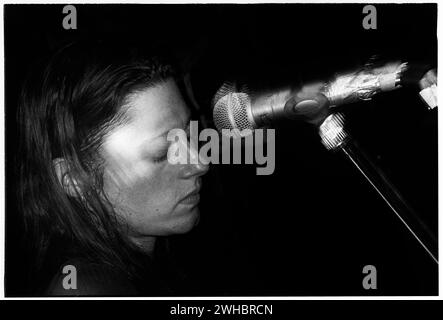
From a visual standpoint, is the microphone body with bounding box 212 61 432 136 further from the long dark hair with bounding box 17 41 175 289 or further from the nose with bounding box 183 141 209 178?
the long dark hair with bounding box 17 41 175 289

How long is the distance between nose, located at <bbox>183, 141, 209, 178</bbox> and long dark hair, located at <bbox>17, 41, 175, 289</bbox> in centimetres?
25

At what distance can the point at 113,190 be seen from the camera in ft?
6.14

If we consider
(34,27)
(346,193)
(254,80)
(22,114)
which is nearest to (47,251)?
(22,114)

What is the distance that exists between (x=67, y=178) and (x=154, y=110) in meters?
0.35

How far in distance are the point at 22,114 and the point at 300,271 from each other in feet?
3.42

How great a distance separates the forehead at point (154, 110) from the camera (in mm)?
1837

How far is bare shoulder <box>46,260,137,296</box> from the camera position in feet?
→ 6.20

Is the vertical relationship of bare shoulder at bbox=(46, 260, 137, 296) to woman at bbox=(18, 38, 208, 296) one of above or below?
below

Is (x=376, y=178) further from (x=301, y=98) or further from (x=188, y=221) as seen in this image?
(x=188, y=221)

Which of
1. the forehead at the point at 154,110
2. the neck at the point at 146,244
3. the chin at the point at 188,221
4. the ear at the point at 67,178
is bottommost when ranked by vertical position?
the neck at the point at 146,244

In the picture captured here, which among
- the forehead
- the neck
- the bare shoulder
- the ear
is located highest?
the forehead

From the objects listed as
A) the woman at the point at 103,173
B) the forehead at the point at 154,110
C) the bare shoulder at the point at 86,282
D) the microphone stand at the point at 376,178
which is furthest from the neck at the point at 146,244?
the microphone stand at the point at 376,178

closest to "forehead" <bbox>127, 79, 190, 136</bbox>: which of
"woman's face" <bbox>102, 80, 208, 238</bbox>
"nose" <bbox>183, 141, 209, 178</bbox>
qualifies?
"woman's face" <bbox>102, 80, 208, 238</bbox>

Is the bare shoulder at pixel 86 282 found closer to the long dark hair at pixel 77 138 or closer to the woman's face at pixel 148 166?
the long dark hair at pixel 77 138
